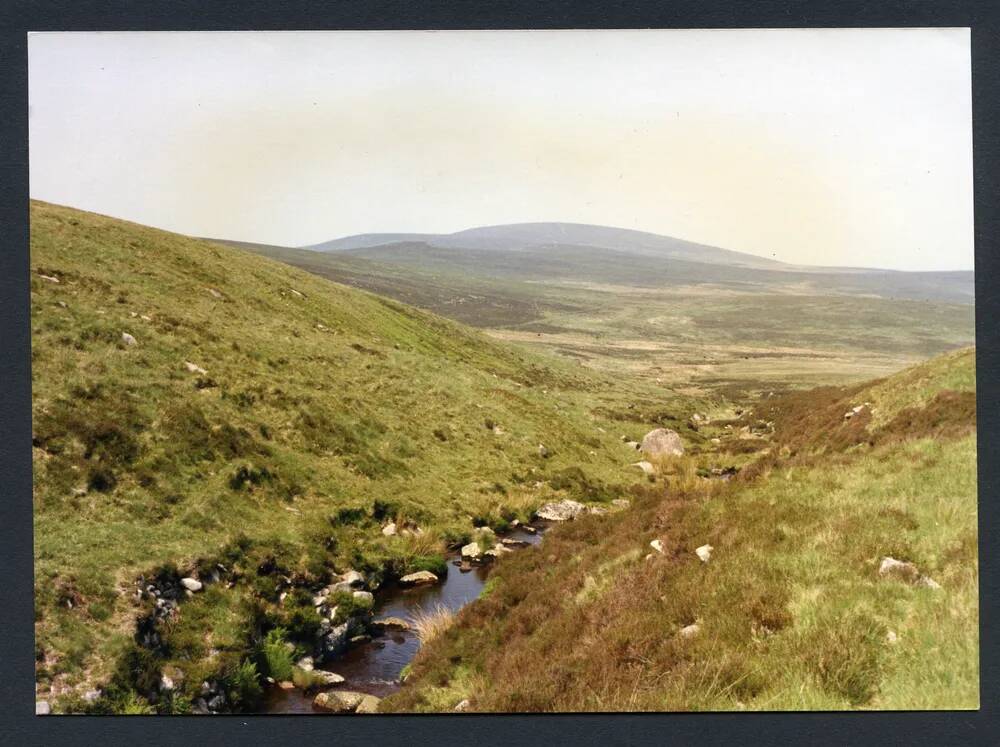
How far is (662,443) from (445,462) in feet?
31.8

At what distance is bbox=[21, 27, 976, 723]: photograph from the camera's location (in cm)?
845

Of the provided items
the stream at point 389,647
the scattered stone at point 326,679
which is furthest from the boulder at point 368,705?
the scattered stone at point 326,679

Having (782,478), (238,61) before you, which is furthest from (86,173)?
(782,478)

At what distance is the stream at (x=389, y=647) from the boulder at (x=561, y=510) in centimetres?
349

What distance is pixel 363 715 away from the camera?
10.0 m

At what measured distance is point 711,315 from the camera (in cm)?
8212

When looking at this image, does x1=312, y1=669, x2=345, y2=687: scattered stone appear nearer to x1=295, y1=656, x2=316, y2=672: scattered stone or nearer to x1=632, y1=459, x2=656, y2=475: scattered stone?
x1=295, y1=656, x2=316, y2=672: scattered stone

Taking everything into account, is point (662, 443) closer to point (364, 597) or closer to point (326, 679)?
point (364, 597)

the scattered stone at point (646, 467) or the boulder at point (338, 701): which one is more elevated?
the scattered stone at point (646, 467)

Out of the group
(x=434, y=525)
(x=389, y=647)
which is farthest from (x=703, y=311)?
(x=389, y=647)

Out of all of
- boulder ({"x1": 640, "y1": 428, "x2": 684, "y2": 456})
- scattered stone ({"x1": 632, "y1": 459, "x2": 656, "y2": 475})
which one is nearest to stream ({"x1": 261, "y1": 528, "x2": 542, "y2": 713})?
scattered stone ({"x1": 632, "y1": 459, "x2": 656, "y2": 475})

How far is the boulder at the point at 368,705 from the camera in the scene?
10.1 meters

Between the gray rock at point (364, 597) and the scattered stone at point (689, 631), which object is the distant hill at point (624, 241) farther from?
the scattered stone at point (689, 631)

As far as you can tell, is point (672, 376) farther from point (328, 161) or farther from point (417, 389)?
point (328, 161)
